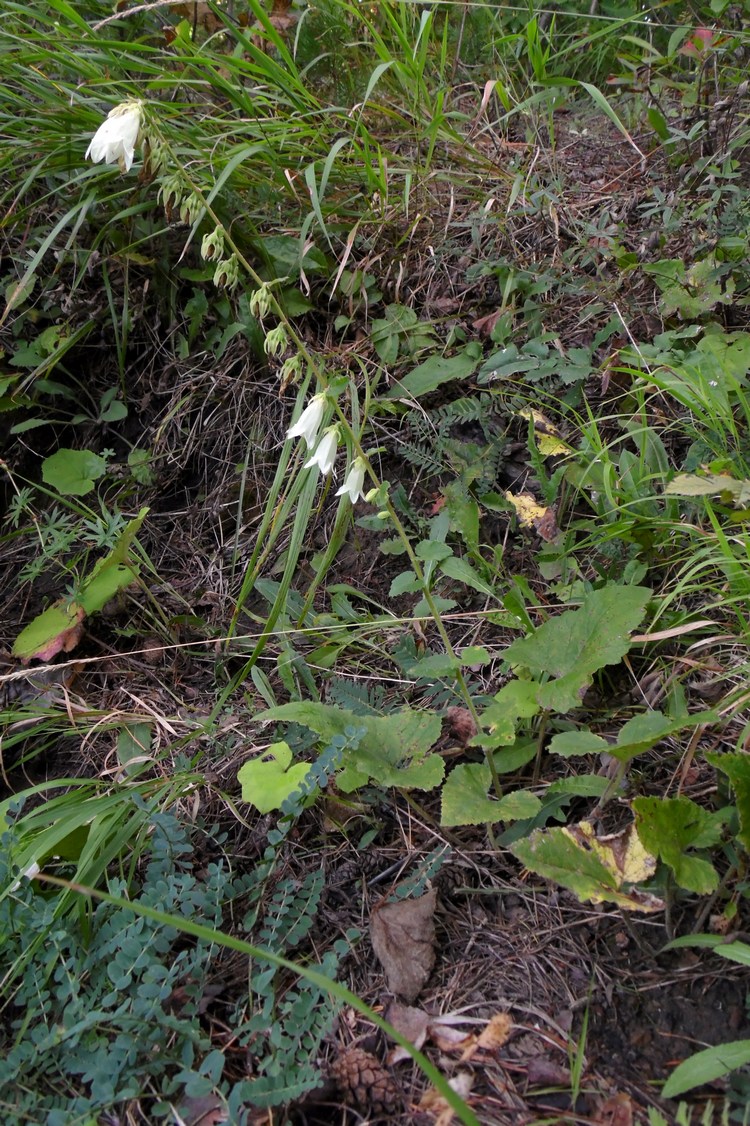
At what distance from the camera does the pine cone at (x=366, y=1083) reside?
3.95 feet

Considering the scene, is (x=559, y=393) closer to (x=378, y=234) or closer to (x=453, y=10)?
(x=378, y=234)

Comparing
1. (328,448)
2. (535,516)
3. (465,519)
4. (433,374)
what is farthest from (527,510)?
(328,448)

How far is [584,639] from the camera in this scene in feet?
5.02

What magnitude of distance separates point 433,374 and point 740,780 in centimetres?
149

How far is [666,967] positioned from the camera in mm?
1279

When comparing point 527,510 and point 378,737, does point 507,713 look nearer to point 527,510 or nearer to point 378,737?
point 378,737

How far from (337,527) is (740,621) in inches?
39.5

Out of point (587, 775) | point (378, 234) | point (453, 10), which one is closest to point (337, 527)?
point (587, 775)

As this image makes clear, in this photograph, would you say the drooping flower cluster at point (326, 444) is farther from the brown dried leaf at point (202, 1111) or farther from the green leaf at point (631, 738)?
the brown dried leaf at point (202, 1111)


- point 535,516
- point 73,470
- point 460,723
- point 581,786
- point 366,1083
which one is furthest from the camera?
point 73,470

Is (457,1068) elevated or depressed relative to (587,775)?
depressed

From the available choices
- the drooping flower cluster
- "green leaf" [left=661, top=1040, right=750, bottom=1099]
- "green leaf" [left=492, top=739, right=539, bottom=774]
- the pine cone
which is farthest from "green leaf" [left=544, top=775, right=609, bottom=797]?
the drooping flower cluster

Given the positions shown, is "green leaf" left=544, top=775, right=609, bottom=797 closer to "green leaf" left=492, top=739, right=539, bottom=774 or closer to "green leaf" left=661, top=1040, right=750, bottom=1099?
"green leaf" left=492, top=739, right=539, bottom=774

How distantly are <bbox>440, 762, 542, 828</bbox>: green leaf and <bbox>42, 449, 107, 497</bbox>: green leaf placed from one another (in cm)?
155
